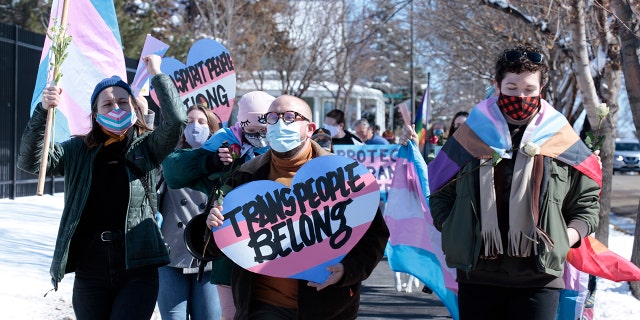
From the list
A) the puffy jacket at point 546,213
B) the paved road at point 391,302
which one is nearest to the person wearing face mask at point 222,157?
the puffy jacket at point 546,213

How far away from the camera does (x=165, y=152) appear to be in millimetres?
4633

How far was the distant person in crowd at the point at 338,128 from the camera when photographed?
12.2m

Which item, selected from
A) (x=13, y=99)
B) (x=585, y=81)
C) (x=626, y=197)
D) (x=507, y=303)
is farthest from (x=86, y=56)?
(x=626, y=197)

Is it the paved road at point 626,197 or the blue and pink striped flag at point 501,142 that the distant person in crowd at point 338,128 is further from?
the paved road at point 626,197

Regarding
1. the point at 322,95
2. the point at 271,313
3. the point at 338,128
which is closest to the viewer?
the point at 271,313

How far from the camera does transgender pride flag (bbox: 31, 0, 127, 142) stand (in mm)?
5352

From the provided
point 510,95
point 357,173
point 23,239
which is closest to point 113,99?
point 357,173

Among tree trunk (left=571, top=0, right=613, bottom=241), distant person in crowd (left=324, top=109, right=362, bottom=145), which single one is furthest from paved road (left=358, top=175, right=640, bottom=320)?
tree trunk (left=571, top=0, right=613, bottom=241)

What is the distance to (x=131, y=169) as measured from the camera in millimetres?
4574

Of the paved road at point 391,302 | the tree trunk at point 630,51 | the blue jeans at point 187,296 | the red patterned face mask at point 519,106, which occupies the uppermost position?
the tree trunk at point 630,51

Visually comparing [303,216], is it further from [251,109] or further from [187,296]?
[187,296]

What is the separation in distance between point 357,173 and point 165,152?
1180 millimetres

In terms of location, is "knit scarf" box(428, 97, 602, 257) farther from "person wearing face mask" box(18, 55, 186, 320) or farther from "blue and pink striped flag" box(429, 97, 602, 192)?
"person wearing face mask" box(18, 55, 186, 320)

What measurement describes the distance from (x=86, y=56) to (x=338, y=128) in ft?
22.4
